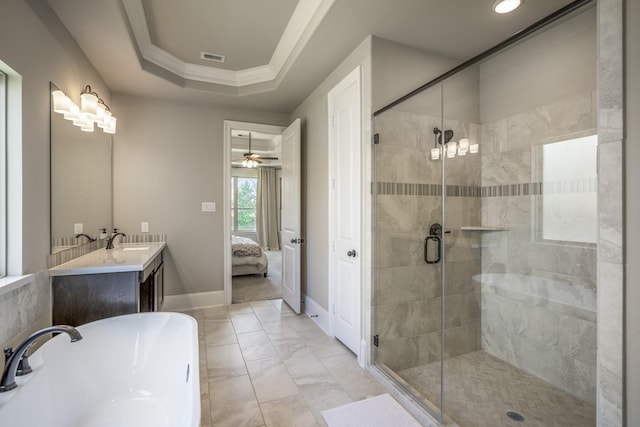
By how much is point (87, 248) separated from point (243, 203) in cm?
629

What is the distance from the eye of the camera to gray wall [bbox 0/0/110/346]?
156 centimetres

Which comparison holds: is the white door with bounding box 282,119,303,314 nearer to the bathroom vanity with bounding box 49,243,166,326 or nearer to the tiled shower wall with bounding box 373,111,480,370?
the tiled shower wall with bounding box 373,111,480,370

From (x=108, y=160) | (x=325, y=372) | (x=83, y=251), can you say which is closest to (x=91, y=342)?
(x=83, y=251)

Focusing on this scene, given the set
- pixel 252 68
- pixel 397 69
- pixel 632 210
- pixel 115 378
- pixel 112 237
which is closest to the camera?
pixel 632 210

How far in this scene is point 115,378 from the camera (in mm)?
1775

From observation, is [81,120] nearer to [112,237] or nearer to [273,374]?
[112,237]

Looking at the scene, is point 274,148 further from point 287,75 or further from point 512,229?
point 512,229

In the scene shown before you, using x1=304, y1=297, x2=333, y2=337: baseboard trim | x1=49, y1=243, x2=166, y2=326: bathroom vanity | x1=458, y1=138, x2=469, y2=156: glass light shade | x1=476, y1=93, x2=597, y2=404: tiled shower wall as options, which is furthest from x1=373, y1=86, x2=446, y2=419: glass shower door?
x1=49, y1=243, x2=166, y2=326: bathroom vanity

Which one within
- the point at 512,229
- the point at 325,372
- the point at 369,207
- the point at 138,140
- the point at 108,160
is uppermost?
the point at 138,140

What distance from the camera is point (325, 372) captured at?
2.32m

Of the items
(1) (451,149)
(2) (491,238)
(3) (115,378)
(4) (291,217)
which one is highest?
(1) (451,149)

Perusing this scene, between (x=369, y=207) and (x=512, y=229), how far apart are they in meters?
1.22

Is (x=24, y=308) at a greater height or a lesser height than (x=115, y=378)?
greater

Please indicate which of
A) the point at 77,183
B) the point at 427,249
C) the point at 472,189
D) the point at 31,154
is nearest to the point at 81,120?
the point at 77,183
